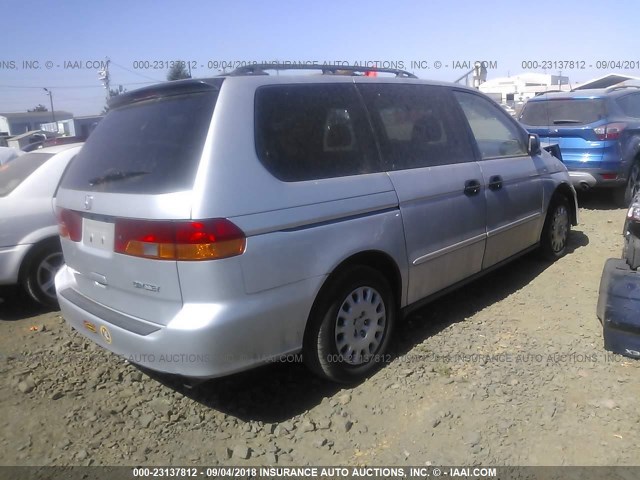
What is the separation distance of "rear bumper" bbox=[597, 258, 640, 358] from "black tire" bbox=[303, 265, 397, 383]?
139cm

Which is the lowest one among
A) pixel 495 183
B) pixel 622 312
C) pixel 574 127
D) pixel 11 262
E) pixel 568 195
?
pixel 622 312

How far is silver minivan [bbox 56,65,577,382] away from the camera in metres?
2.41

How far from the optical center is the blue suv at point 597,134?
7199 millimetres

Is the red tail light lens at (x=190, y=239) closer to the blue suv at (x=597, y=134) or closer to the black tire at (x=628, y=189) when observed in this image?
the blue suv at (x=597, y=134)

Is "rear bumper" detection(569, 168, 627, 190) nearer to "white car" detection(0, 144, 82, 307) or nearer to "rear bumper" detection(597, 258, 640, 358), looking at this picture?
"rear bumper" detection(597, 258, 640, 358)

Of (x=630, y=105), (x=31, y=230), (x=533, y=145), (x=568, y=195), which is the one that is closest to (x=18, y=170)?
(x=31, y=230)

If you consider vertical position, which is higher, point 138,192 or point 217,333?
point 138,192

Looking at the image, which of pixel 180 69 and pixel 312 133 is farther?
pixel 180 69

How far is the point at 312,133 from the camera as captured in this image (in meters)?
2.88

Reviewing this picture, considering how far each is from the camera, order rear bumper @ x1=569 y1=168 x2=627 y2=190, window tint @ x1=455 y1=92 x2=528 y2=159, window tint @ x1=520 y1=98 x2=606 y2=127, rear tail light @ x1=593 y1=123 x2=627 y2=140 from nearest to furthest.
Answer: window tint @ x1=455 y1=92 x2=528 y2=159
rear bumper @ x1=569 y1=168 x2=627 y2=190
rear tail light @ x1=593 y1=123 x2=627 y2=140
window tint @ x1=520 y1=98 x2=606 y2=127

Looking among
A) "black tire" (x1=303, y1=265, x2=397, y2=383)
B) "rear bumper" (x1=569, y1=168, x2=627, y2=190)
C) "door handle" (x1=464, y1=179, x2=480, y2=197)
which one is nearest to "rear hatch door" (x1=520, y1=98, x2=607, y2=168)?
"rear bumper" (x1=569, y1=168, x2=627, y2=190)

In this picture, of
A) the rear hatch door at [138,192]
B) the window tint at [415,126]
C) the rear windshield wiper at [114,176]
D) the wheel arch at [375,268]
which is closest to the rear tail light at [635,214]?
the window tint at [415,126]

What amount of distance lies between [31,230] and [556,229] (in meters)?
4.92

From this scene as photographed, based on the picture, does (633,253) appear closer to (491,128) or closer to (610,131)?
(491,128)
